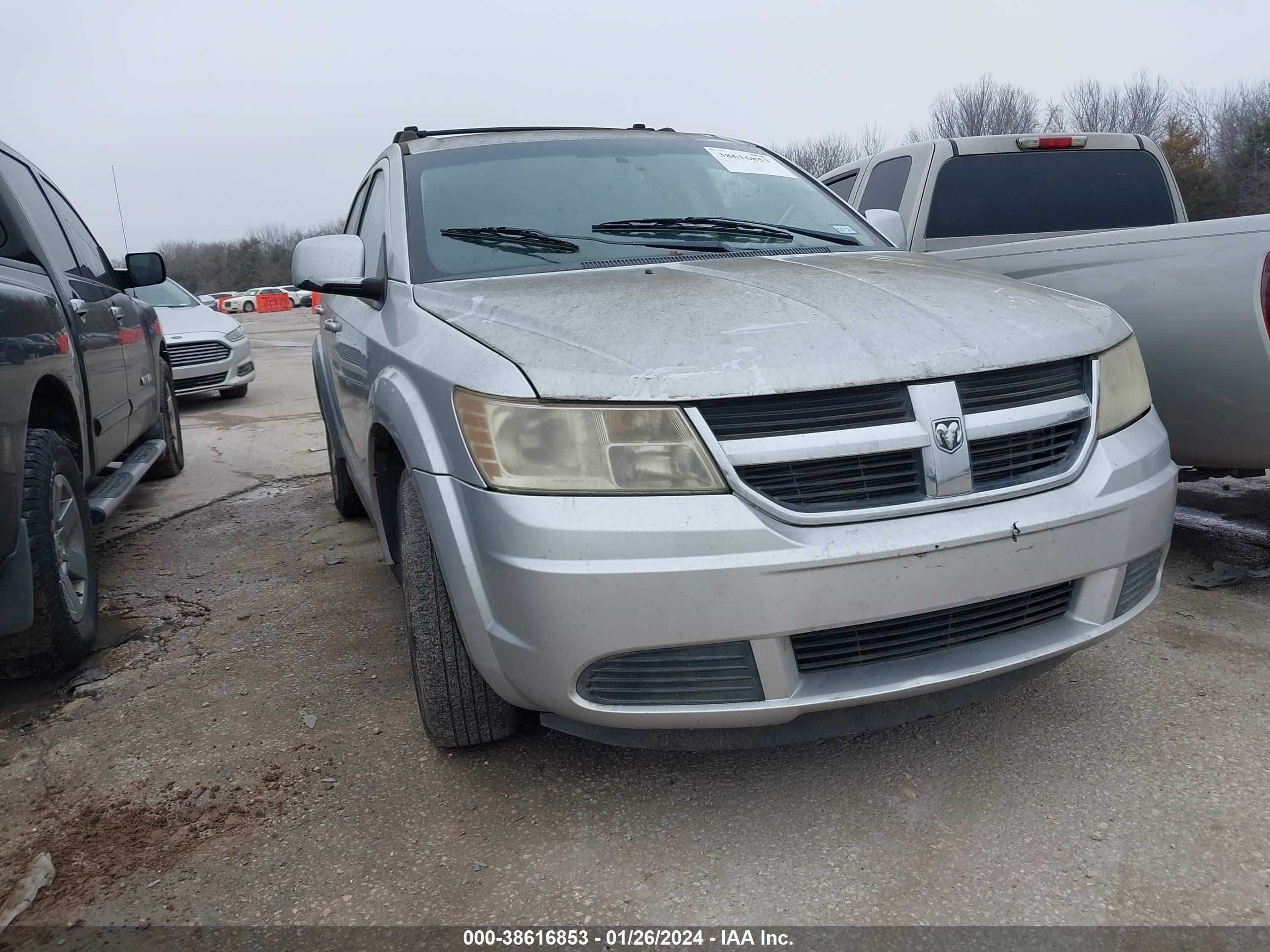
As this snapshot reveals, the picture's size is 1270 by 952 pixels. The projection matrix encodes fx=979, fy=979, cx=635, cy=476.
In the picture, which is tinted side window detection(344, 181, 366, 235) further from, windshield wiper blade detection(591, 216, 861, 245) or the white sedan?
the white sedan

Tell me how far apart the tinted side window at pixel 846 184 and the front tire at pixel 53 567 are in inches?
179

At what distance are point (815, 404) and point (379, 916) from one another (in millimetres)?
1308

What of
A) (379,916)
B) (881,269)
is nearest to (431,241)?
(881,269)

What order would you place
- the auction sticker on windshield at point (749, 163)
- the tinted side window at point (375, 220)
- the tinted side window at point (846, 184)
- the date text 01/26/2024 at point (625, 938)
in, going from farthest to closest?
the tinted side window at point (846, 184) < the auction sticker on windshield at point (749, 163) < the tinted side window at point (375, 220) < the date text 01/26/2024 at point (625, 938)

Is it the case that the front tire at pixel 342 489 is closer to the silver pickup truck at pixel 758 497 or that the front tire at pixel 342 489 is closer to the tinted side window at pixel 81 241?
the tinted side window at pixel 81 241

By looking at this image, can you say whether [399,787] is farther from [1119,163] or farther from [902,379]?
[1119,163]

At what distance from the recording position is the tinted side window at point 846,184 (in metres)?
6.13

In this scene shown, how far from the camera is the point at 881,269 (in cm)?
258

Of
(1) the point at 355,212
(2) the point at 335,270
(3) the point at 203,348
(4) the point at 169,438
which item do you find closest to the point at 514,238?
(2) the point at 335,270

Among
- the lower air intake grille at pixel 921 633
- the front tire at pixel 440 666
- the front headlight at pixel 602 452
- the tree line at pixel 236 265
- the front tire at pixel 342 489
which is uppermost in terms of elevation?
the front headlight at pixel 602 452

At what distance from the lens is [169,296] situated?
11.1 metres

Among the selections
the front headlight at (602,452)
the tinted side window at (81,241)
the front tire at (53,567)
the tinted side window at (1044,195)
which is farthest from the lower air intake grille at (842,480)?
the tinted side window at (81,241)

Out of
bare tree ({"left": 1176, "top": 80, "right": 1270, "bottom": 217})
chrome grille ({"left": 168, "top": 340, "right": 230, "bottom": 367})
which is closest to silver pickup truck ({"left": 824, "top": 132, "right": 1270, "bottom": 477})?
chrome grille ({"left": 168, "top": 340, "right": 230, "bottom": 367})

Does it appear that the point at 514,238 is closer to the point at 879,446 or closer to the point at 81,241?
the point at 879,446
